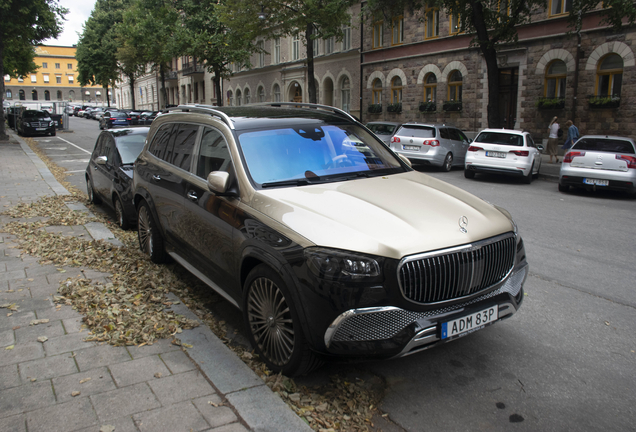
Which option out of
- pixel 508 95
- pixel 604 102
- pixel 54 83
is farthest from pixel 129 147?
pixel 54 83

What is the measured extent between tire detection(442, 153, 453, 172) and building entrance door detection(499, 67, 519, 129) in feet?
28.0

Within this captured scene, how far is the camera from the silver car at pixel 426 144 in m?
17.5

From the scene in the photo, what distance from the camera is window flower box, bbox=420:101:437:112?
1121 inches

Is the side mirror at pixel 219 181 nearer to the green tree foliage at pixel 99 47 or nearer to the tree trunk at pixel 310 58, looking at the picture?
the tree trunk at pixel 310 58

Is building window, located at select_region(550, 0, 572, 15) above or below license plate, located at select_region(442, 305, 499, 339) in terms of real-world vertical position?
above

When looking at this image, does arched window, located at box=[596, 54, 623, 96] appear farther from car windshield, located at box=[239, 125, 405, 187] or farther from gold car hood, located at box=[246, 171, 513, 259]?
gold car hood, located at box=[246, 171, 513, 259]

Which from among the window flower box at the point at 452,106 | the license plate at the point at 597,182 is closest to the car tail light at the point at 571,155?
the license plate at the point at 597,182

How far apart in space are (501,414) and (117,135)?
793cm

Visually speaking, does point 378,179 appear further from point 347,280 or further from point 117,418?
point 117,418

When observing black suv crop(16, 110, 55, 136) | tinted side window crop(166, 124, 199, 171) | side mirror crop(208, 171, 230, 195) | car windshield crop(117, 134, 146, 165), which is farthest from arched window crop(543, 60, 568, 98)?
→ black suv crop(16, 110, 55, 136)

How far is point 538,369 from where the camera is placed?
370cm

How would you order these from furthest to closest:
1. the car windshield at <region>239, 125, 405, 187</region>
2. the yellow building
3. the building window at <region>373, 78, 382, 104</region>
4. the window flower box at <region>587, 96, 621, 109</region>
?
1. the yellow building
2. the building window at <region>373, 78, 382, 104</region>
3. the window flower box at <region>587, 96, 621, 109</region>
4. the car windshield at <region>239, 125, 405, 187</region>

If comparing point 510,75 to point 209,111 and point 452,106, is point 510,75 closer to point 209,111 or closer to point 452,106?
point 452,106

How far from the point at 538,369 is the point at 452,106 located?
82.9 ft
